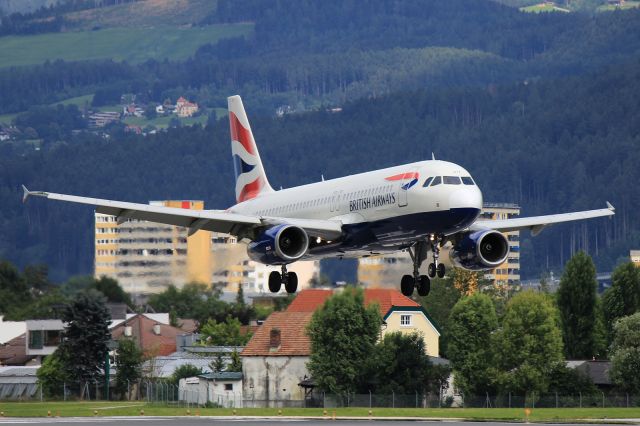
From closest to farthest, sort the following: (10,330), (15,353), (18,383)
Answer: (18,383) < (15,353) < (10,330)

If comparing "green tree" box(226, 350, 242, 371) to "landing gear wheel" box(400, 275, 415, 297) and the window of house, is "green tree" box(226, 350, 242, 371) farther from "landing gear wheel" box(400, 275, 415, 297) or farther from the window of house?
"landing gear wheel" box(400, 275, 415, 297)

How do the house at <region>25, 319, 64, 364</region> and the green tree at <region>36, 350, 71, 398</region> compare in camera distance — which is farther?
the house at <region>25, 319, 64, 364</region>

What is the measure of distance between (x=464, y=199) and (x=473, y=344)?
221 ft

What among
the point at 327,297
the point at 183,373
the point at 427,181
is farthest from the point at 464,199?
the point at 183,373

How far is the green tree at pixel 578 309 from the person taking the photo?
513 ft

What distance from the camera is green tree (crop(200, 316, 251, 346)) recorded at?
17375 centimetres

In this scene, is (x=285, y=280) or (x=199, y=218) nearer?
(x=285, y=280)

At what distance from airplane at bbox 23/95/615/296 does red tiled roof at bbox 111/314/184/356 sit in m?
82.7

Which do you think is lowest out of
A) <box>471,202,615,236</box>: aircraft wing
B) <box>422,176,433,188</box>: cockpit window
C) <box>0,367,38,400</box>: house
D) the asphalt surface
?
the asphalt surface

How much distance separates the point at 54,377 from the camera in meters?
142

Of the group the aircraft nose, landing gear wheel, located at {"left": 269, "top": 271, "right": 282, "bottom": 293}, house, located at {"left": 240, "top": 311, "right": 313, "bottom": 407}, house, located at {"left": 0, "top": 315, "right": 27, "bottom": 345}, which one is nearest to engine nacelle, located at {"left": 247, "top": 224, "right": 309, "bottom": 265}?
landing gear wheel, located at {"left": 269, "top": 271, "right": 282, "bottom": 293}

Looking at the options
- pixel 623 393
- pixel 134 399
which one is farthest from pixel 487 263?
pixel 134 399

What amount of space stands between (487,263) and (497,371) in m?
60.3

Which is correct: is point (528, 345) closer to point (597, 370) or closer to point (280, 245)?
point (597, 370)
